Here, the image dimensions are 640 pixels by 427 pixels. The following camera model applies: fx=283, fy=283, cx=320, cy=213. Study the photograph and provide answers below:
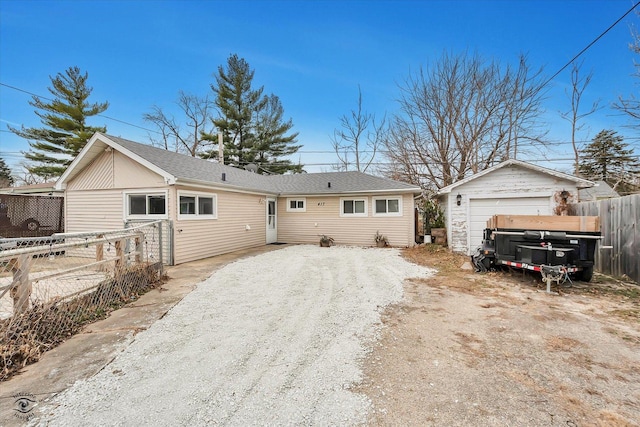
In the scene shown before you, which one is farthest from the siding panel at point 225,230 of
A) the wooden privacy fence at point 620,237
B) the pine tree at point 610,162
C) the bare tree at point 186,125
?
the pine tree at point 610,162

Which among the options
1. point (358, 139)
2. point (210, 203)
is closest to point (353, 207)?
point (210, 203)

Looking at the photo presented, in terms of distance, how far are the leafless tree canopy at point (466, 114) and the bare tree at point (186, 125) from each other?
17.0m

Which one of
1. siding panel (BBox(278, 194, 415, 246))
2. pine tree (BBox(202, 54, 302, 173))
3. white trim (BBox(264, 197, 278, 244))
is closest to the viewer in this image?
siding panel (BBox(278, 194, 415, 246))

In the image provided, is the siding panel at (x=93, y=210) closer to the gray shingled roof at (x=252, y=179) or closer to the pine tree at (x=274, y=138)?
the gray shingled roof at (x=252, y=179)

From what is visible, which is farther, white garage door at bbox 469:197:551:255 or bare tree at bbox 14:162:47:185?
→ bare tree at bbox 14:162:47:185

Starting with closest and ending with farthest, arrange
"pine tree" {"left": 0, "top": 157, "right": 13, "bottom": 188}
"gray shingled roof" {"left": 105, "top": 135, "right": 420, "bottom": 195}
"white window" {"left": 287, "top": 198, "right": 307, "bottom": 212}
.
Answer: "gray shingled roof" {"left": 105, "top": 135, "right": 420, "bottom": 195}
"white window" {"left": 287, "top": 198, "right": 307, "bottom": 212}
"pine tree" {"left": 0, "top": 157, "right": 13, "bottom": 188}

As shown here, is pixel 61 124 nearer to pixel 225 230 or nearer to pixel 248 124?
pixel 248 124

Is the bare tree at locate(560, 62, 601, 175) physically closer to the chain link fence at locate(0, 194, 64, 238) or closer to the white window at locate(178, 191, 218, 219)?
the white window at locate(178, 191, 218, 219)

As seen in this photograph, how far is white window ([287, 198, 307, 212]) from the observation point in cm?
1322

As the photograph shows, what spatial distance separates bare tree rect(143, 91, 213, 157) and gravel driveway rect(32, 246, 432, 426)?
22.7 meters

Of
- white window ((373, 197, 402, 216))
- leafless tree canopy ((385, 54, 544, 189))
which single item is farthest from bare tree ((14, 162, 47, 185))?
leafless tree canopy ((385, 54, 544, 189))

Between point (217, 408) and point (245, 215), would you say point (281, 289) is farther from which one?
point (245, 215)

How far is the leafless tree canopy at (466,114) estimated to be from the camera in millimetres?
14758

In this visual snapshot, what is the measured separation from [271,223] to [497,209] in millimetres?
9043
